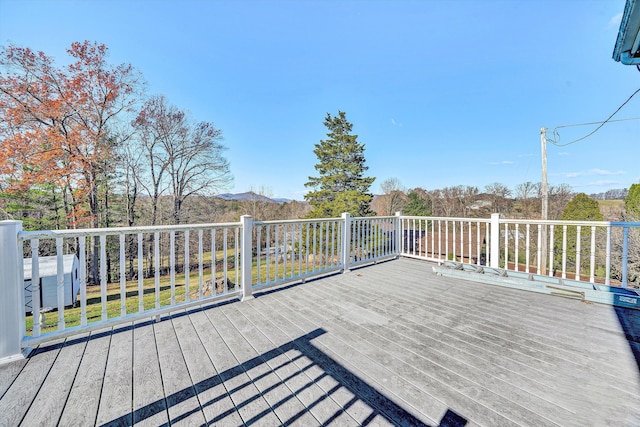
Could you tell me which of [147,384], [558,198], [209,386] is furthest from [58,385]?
[558,198]

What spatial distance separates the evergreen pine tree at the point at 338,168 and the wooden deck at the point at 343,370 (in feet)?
45.0

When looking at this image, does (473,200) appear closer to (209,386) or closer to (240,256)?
(240,256)

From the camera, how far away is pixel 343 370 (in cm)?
159

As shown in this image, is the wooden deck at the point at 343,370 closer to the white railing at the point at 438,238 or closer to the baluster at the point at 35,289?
the baluster at the point at 35,289

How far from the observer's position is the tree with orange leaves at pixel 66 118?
9672mm

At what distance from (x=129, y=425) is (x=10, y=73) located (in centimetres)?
1542

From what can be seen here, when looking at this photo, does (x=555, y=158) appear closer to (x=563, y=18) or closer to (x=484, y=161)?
(x=484, y=161)

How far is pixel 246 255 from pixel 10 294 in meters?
1.79

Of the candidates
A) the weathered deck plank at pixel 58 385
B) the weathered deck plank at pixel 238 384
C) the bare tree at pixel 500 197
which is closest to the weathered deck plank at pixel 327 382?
the weathered deck plank at pixel 238 384

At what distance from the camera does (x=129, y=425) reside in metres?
1.18

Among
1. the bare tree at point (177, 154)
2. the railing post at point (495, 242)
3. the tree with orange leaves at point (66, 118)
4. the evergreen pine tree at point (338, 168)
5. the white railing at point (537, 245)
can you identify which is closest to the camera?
the white railing at point (537, 245)

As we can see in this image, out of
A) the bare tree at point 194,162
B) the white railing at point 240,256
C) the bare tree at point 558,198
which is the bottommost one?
the white railing at point 240,256

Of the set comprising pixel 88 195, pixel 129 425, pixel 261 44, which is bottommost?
pixel 129 425

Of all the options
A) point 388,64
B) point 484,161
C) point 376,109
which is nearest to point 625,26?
point 388,64
